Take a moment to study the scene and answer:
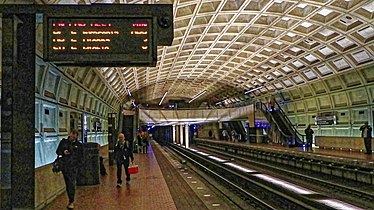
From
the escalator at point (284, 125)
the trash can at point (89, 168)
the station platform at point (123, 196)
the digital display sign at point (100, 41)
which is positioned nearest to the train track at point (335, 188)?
the station platform at point (123, 196)

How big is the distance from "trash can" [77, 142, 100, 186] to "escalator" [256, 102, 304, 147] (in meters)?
21.2

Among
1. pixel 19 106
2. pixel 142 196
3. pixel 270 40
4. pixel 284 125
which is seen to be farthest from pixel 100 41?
pixel 284 125

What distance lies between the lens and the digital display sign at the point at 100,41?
17.5 feet

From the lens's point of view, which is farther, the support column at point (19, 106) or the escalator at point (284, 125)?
the escalator at point (284, 125)

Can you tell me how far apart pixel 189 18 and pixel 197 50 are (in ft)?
28.3

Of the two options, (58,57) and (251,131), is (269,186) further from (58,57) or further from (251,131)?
(251,131)

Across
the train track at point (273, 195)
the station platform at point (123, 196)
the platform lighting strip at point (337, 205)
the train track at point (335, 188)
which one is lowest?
the train track at point (335, 188)

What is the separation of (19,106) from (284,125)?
31.2 m

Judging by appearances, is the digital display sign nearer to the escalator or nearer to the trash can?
the trash can

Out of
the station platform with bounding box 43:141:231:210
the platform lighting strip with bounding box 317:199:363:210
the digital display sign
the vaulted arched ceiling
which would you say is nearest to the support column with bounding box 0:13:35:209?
the digital display sign

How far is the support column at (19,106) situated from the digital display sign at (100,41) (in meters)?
0.27

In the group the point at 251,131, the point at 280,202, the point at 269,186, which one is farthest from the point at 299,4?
the point at 251,131

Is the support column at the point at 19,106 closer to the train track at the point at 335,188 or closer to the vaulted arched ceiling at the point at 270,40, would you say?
the vaulted arched ceiling at the point at 270,40

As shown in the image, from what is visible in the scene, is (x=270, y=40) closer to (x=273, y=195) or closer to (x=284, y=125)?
(x=284, y=125)
